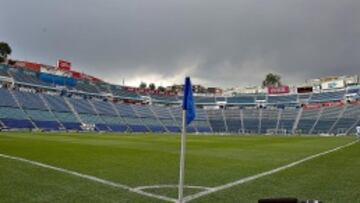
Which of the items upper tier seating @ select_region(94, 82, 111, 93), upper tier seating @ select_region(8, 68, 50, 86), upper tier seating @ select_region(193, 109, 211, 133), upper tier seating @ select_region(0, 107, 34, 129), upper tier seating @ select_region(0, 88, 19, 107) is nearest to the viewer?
upper tier seating @ select_region(0, 107, 34, 129)

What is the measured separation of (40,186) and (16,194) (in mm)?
1344

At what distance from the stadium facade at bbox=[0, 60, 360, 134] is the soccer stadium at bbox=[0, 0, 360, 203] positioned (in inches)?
15.6

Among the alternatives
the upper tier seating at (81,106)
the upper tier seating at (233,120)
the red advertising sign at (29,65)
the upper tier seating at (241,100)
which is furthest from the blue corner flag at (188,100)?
the upper tier seating at (241,100)

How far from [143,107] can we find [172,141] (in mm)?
89960

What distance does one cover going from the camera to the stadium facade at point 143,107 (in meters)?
97.6

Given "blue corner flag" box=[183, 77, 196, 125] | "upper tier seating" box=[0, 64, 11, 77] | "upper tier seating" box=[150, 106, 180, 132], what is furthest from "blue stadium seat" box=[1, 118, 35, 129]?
"blue corner flag" box=[183, 77, 196, 125]

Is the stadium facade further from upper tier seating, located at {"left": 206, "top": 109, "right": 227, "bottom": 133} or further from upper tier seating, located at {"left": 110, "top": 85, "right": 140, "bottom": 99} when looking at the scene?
upper tier seating, located at {"left": 206, "top": 109, "right": 227, "bottom": 133}

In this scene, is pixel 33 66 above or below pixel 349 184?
above

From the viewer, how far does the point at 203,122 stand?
479 ft

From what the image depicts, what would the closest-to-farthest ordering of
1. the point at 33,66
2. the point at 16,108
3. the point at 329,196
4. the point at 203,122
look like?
the point at 329,196, the point at 16,108, the point at 33,66, the point at 203,122

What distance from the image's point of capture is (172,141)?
1933 inches

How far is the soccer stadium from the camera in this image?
10.8 metres

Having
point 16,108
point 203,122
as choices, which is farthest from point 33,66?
point 203,122

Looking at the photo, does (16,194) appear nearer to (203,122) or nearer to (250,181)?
(250,181)
